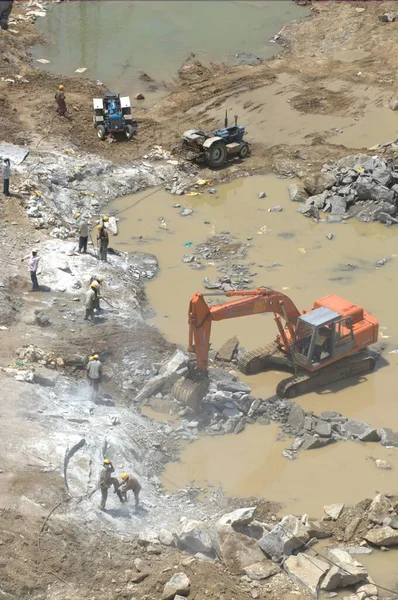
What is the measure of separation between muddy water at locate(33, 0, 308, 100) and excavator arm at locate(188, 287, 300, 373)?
17887mm

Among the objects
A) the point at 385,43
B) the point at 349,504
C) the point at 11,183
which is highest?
the point at 385,43

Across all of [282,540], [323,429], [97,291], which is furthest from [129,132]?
[282,540]

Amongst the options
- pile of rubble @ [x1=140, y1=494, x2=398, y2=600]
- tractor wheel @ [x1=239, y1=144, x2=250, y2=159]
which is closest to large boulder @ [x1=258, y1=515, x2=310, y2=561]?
pile of rubble @ [x1=140, y1=494, x2=398, y2=600]

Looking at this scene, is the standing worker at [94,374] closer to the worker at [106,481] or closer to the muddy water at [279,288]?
the muddy water at [279,288]

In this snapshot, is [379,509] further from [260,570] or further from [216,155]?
[216,155]

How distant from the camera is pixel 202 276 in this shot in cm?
2238

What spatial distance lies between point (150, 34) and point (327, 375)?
86.1ft

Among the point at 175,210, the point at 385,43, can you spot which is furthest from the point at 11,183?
the point at 385,43

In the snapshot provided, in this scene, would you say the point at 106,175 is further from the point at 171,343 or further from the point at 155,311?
the point at 171,343

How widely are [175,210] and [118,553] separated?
14.1 m

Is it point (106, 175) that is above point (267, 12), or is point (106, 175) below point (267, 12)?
below

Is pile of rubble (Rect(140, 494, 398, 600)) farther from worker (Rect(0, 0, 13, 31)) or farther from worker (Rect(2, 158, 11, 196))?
worker (Rect(0, 0, 13, 31))

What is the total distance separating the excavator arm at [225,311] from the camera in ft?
52.7

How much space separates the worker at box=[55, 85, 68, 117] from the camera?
95.9 feet
